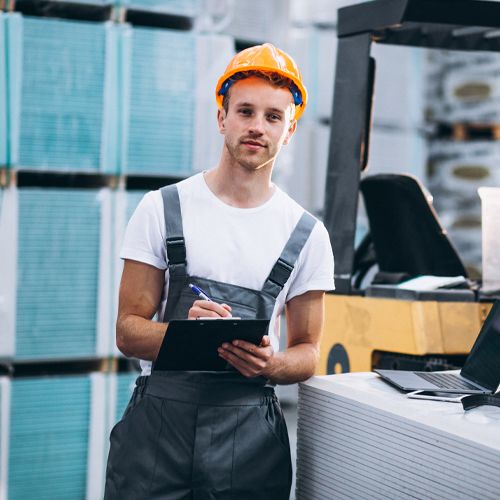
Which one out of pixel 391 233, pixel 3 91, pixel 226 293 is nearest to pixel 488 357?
pixel 226 293

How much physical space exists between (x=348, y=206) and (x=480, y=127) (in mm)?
4407

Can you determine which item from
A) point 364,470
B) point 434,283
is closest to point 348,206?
point 434,283

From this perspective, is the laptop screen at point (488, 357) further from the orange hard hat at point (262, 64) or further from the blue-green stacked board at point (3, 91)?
the blue-green stacked board at point (3, 91)

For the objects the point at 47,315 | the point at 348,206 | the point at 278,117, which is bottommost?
the point at 47,315

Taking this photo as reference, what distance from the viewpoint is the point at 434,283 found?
305cm

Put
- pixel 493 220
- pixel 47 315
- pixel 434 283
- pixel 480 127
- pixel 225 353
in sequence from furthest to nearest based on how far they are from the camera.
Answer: pixel 480 127, pixel 47 315, pixel 434 283, pixel 493 220, pixel 225 353

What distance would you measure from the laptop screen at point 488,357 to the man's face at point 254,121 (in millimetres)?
691

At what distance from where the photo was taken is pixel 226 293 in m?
2.06

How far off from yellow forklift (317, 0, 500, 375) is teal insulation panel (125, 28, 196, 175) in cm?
133

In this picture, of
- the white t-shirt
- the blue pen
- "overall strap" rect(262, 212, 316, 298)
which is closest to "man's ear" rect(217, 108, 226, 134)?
the white t-shirt

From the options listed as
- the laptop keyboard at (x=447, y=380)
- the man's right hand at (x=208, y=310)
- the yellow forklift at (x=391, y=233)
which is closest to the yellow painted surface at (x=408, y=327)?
the yellow forklift at (x=391, y=233)

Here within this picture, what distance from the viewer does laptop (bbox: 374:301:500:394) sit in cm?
212

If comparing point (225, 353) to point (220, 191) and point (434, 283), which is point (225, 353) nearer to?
point (220, 191)

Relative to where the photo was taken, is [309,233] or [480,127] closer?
[309,233]
